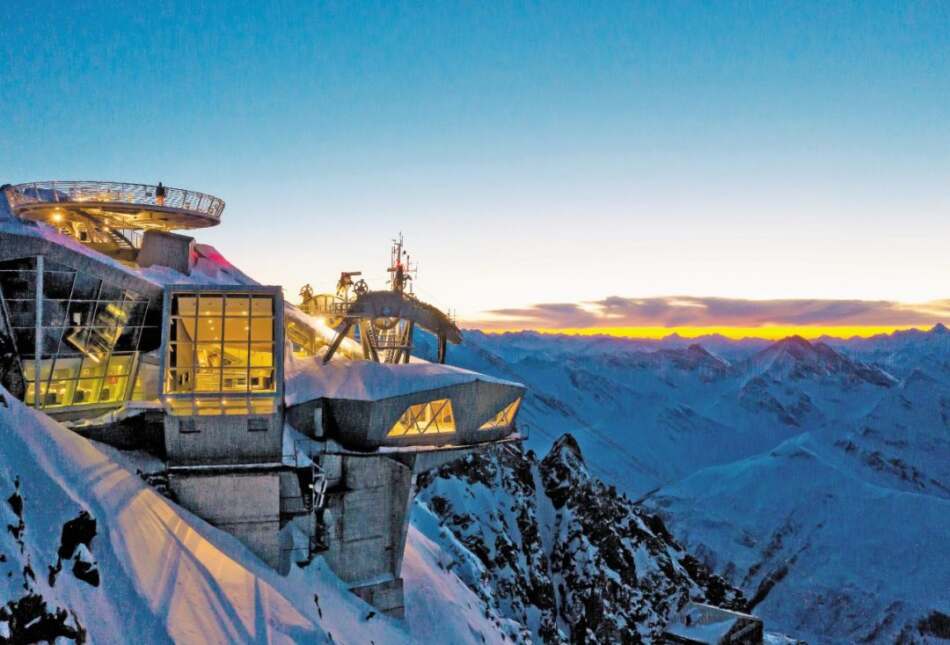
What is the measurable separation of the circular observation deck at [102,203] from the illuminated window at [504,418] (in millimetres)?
25631

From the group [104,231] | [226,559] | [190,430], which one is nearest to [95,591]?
[226,559]

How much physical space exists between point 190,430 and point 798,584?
18179cm

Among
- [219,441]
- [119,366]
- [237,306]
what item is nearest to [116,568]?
[219,441]

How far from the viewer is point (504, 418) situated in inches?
1732

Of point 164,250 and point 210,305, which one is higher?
point 164,250

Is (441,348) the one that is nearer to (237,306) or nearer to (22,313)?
(237,306)

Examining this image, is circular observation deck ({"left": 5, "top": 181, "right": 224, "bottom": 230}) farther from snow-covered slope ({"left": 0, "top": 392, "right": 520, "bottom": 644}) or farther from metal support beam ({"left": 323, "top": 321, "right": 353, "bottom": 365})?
snow-covered slope ({"left": 0, "top": 392, "right": 520, "bottom": 644})

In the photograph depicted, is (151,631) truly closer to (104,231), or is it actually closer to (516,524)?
(104,231)

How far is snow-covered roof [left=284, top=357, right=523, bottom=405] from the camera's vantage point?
3738cm

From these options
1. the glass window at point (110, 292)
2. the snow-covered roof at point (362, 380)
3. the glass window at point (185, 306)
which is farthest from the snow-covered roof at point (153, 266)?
the snow-covered roof at point (362, 380)

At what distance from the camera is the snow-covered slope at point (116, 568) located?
773 inches

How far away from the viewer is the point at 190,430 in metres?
33.0

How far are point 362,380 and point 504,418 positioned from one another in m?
10.4

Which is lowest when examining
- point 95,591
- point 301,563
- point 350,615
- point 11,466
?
point 350,615
